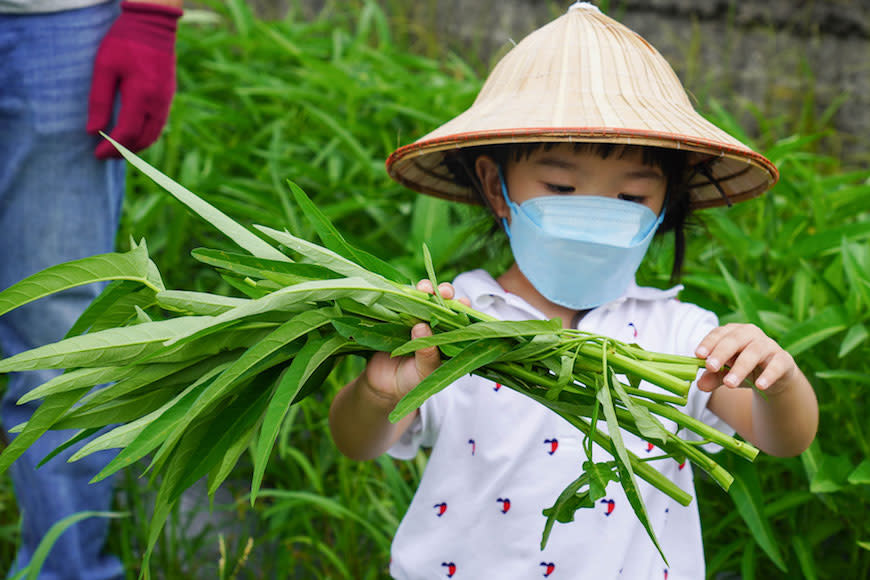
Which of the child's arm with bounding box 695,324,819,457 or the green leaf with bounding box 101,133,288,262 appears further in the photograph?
the child's arm with bounding box 695,324,819,457

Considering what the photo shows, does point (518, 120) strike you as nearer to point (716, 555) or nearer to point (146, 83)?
A: point (146, 83)

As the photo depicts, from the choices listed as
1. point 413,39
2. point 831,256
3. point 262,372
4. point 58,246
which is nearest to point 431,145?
point 262,372

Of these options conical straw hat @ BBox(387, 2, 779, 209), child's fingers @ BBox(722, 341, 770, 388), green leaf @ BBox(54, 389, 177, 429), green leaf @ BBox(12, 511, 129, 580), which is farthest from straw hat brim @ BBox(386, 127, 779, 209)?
green leaf @ BBox(12, 511, 129, 580)

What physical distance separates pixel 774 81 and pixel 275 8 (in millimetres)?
2234

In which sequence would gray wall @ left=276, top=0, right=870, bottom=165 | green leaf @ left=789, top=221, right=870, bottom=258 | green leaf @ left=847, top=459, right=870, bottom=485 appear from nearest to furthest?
green leaf @ left=847, top=459, right=870, bottom=485
green leaf @ left=789, top=221, right=870, bottom=258
gray wall @ left=276, top=0, right=870, bottom=165

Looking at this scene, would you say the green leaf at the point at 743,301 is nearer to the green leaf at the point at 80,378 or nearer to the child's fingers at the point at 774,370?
the child's fingers at the point at 774,370

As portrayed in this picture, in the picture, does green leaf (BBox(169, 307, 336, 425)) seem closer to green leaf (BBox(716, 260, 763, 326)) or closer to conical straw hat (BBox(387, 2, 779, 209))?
conical straw hat (BBox(387, 2, 779, 209))

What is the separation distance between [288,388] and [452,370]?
0.62 ft

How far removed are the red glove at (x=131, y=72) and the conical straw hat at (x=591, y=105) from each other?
52cm

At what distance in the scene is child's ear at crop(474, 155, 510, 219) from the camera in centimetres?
155

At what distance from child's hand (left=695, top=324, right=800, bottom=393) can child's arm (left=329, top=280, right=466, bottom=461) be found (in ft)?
1.15

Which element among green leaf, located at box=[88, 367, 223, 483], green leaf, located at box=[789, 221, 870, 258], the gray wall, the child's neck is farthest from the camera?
the gray wall

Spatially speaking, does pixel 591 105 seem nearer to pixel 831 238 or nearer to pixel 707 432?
pixel 707 432

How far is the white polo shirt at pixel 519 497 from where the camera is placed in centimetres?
134
